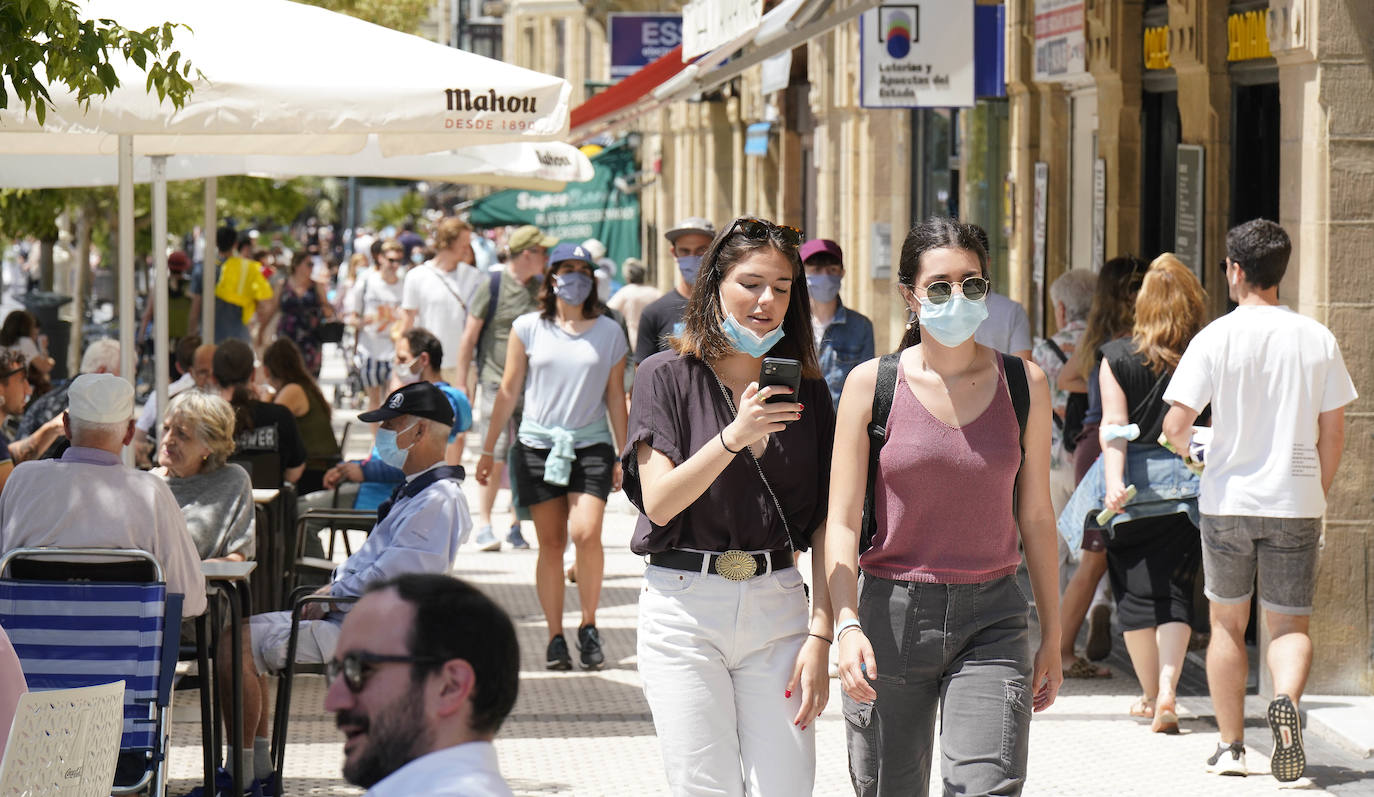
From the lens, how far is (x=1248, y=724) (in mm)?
7695

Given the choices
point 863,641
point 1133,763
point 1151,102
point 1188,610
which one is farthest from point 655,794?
point 1151,102

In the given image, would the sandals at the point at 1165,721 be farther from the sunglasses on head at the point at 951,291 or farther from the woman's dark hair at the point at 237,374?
the woman's dark hair at the point at 237,374

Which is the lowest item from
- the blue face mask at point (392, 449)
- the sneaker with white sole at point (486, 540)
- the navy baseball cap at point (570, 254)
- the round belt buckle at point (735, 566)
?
the sneaker with white sole at point (486, 540)

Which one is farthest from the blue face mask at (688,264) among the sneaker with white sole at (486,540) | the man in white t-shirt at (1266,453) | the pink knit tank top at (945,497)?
the pink knit tank top at (945,497)

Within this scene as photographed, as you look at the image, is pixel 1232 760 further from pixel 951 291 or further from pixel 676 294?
pixel 676 294

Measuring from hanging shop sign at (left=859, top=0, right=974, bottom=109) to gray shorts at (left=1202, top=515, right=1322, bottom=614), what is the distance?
6027 mm

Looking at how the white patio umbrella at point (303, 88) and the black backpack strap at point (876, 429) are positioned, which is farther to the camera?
the white patio umbrella at point (303, 88)

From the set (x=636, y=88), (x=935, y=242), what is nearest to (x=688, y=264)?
(x=935, y=242)

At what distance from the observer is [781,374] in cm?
414

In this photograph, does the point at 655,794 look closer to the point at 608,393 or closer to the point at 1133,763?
the point at 1133,763

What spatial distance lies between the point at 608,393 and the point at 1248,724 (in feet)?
10.1

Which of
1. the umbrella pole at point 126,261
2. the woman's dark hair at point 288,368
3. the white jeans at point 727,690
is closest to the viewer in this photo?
the white jeans at point 727,690

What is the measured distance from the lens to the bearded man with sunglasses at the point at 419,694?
2.49 metres

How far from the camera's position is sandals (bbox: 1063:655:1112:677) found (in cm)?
866
